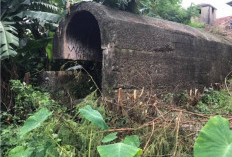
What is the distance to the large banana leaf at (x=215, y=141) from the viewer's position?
68.4 inches

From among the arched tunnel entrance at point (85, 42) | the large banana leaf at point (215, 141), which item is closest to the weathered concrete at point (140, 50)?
the arched tunnel entrance at point (85, 42)

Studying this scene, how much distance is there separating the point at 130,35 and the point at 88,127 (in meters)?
2.01

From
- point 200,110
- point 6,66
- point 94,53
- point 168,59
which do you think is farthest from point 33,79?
point 200,110

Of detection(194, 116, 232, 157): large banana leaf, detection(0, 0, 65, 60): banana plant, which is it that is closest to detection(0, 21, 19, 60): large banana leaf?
detection(0, 0, 65, 60): banana plant

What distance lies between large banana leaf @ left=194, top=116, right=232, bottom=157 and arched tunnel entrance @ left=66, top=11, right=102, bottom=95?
3806mm

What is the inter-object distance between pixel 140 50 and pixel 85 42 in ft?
6.31

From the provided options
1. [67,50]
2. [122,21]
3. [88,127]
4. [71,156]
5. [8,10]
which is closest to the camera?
[71,156]

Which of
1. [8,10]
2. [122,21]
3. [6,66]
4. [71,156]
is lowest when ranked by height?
[71,156]

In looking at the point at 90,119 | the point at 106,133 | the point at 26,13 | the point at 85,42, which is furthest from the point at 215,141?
the point at 26,13

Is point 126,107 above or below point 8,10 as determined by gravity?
below

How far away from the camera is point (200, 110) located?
4352 mm

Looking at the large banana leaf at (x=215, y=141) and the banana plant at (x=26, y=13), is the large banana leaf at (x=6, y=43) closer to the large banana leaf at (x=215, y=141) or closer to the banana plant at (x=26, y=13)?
the banana plant at (x=26, y=13)

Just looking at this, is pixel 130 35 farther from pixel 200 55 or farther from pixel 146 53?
pixel 200 55

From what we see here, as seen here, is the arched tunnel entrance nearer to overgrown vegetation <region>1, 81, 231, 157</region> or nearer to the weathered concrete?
the weathered concrete
